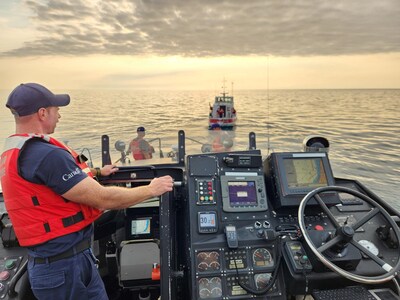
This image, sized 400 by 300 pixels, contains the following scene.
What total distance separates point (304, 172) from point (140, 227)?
1.46 m

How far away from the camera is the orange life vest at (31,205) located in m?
1.58

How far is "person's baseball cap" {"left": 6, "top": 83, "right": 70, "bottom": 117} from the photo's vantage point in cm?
163

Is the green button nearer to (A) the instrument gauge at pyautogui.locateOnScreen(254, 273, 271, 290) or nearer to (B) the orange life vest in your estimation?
(B) the orange life vest

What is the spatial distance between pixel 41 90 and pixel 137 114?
2603 cm

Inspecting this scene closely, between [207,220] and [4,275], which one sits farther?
[207,220]

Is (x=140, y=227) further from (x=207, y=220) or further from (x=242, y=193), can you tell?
(x=242, y=193)

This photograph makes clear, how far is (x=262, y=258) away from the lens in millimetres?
2270

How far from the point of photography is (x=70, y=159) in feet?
5.31

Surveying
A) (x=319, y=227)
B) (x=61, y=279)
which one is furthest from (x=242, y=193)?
(x=61, y=279)

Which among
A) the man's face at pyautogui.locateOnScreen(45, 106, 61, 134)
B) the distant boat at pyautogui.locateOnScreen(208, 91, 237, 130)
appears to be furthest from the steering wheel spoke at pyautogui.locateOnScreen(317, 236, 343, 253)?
the distant boat at pyautogui.locateOnScreen(208, 91, 237, 130)

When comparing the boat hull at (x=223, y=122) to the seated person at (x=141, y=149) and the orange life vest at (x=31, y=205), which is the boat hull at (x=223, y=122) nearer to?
the seated person at (x=141, y=149)

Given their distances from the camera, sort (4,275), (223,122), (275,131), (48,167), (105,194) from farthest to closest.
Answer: (223,122)
(275,131)
(4,275)
(105,194)
(48,167)

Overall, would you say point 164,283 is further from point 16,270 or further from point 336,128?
point 336,128

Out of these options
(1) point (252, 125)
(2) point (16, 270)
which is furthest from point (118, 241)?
(1) point (252, 125)
